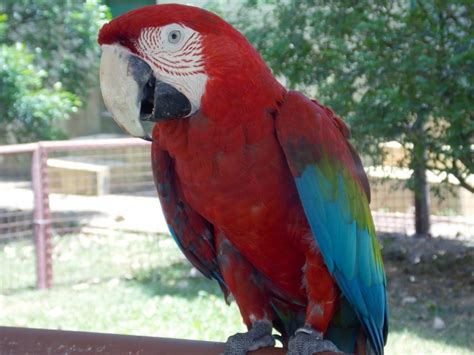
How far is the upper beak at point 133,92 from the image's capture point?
1.58 meters

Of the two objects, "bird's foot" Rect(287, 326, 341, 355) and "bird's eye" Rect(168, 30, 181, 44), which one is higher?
"bird's eye" Rect(168, 30, 181, 44)

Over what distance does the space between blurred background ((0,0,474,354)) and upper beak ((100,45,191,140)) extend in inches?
93.2

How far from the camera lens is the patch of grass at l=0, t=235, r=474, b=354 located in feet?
12.8

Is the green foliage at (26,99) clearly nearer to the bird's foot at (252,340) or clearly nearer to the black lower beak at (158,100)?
the bird's foot at (252,340)

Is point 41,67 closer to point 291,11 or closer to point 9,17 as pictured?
point 9,17

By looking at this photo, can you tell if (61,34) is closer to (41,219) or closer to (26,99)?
(26,99)

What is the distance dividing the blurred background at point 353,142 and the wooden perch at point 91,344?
2.20 metres

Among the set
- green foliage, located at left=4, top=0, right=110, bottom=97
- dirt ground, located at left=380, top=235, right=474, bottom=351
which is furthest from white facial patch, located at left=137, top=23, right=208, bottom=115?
Result: green foliage, located at left=4, top=0, right=110, bottom=97

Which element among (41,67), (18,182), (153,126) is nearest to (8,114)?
(41,67)

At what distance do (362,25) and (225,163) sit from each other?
261 cm

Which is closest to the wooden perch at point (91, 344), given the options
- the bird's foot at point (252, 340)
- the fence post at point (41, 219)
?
the bird's foot at point (252, 340)

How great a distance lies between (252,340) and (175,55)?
701mm

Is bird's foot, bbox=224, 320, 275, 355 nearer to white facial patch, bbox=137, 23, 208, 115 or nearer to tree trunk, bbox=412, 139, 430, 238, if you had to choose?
white facial patch, bbox=137, 23, 208, 115

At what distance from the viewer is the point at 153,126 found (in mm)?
1846
